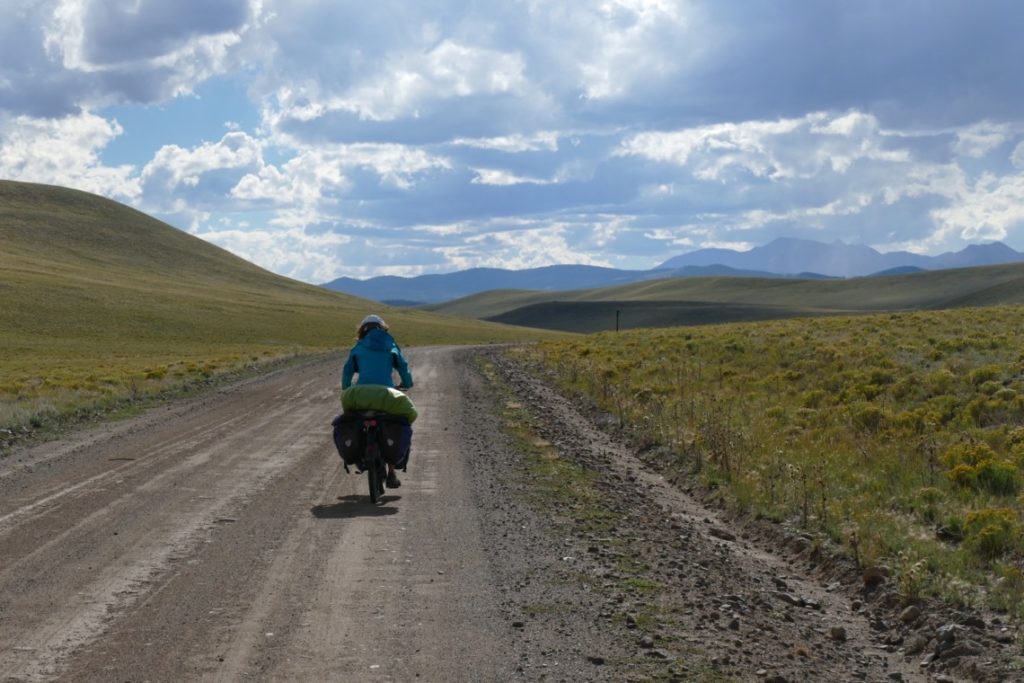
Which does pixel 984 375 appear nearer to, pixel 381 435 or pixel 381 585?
pixel 381 435

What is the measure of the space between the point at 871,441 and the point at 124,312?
81.3m

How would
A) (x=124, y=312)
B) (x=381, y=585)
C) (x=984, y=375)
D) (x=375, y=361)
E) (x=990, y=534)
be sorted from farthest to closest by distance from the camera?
(x=124, y=312) → (x=984, y=375) → (x=375, y=361) → (x=990, y=534) → (x=381, y=585)

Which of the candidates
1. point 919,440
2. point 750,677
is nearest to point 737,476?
point 919,440

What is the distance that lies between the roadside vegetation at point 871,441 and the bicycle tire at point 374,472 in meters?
4.45


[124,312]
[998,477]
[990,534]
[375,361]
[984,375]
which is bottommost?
[990,534]

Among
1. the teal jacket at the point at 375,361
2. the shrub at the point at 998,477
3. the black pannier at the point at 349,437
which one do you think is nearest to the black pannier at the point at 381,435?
the black pannier at the point at 349,437

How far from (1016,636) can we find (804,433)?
9325 mm


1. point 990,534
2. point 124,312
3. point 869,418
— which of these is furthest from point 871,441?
point 124,312

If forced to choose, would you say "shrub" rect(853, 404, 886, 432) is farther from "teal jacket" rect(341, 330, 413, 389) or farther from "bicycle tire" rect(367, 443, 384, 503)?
"bicycle tire" rect(367, 443, 384, 503)

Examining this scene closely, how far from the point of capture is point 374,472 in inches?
488

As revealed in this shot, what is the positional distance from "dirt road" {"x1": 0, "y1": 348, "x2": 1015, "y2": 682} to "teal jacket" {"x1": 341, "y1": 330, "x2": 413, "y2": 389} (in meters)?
1.48

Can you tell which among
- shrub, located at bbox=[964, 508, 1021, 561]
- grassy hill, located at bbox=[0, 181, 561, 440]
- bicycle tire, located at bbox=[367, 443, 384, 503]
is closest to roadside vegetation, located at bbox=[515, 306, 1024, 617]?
shrub, located at bbox=[964, 508, 1021, 561]

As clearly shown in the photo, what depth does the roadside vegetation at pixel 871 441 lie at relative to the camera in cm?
977

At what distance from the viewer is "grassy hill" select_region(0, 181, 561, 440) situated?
36812 millimetres
